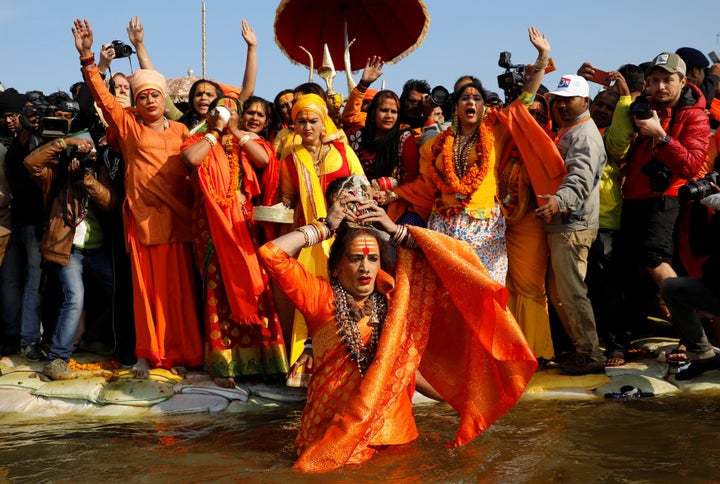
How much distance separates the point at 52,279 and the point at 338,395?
11.2 ft

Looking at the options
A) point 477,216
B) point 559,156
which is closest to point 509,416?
point 477,216

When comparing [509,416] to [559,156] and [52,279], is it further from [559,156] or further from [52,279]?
[52,279]

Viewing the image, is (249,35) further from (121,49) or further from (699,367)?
(699,367)

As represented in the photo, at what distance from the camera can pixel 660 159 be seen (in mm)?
6285

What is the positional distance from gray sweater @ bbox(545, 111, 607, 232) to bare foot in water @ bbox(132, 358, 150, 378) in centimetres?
315

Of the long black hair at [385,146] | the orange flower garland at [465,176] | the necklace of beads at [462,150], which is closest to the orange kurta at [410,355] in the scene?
the orange flower garland at [465,176]

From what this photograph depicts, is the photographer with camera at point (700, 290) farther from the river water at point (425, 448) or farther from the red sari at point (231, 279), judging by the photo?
the red sari at point (231, 279)

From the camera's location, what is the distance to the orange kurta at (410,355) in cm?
451

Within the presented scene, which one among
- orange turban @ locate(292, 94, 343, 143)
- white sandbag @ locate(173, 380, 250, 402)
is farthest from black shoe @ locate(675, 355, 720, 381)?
white sandbag @ locate(173, 380, 250, 402)

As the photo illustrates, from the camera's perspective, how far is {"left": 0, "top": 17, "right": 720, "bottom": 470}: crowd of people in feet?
20.4

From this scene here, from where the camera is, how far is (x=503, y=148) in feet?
21.5

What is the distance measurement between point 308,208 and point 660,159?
8.48ft

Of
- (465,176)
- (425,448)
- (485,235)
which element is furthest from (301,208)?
(425,448)

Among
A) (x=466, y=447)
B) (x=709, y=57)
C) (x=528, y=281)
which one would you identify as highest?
(x=709, y=57)
